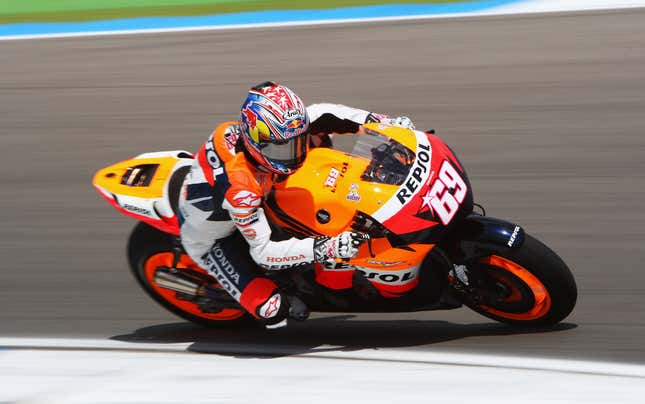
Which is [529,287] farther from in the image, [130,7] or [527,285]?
[130,7]

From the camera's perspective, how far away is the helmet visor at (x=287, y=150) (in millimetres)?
4566

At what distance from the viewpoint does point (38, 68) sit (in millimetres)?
9742

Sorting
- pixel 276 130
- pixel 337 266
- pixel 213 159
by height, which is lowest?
pixel 337 266

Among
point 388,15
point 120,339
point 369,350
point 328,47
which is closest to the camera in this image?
point 369,350

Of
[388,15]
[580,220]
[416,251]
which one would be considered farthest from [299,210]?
[388,15]

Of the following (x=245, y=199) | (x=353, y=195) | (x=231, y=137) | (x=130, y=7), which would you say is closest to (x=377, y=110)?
(x=231, y=137)

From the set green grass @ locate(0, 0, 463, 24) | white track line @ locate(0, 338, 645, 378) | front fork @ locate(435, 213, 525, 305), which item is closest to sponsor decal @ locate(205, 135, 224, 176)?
white track line @ locate(0, 338, 645, 378)

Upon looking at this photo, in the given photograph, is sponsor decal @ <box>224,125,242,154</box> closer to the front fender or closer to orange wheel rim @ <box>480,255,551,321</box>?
the front fender

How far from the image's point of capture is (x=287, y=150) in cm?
458

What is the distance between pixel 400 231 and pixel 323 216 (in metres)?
0.39

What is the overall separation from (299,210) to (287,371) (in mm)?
786

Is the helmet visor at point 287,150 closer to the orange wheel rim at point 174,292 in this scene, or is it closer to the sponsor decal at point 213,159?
the sponsor decal at point 213,159

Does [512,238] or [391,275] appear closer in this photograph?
[512,238]

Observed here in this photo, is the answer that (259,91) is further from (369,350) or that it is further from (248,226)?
(369,350)
